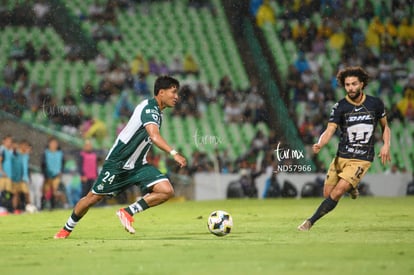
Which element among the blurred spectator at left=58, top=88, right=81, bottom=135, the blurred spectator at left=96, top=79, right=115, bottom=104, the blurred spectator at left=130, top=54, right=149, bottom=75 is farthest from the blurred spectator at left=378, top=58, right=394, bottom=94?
the blurred spectator at left=58, top=88, right=81, bottom=135

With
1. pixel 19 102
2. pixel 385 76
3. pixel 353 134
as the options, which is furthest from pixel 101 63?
pixel 353 134

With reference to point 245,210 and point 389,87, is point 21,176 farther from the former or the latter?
point 389,87

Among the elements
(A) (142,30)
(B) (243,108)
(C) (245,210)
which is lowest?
(C) (245,210)

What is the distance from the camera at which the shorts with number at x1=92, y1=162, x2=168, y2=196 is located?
12.3 metres

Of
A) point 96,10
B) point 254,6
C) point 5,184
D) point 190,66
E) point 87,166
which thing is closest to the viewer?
point 5,184

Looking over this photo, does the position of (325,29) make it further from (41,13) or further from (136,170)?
(136,170)

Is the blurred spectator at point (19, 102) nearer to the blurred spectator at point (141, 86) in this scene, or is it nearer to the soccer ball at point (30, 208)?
the soccer ball at point (30, 208)

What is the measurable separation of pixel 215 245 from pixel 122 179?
2057 mm

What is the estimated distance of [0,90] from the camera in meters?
24.5

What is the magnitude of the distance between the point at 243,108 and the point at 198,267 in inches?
759

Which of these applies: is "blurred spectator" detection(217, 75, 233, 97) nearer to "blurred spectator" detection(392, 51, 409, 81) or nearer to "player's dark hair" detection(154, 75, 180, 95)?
"blurred spectator" detection(392, 51, 409, 81)

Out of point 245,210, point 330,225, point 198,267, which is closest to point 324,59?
point 245,210
